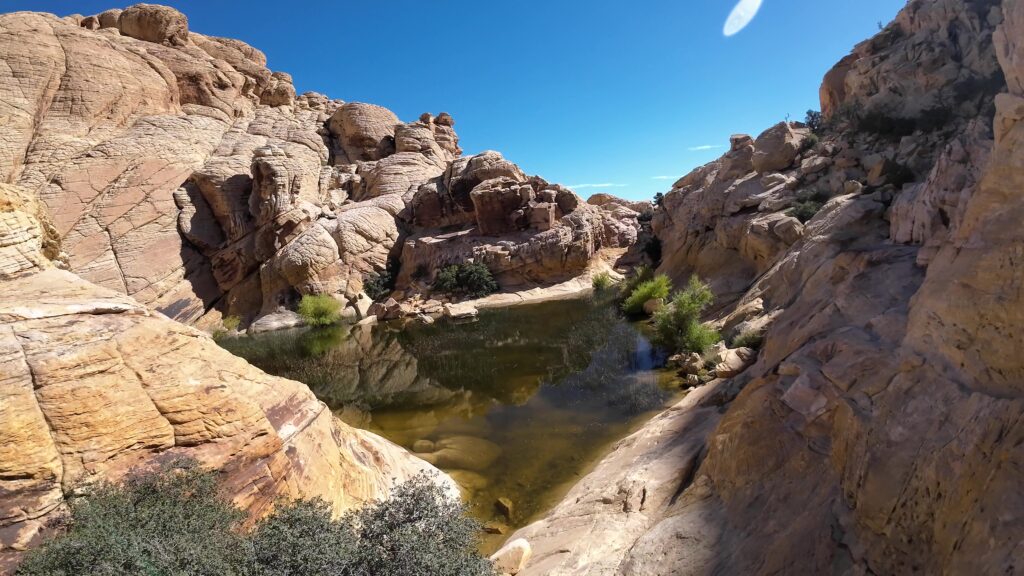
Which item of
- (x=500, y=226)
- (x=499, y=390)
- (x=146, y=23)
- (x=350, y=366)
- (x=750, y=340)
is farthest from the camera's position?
(x=146, y=23)

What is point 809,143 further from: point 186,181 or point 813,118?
point 186,181

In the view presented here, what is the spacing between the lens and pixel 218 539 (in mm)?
4188

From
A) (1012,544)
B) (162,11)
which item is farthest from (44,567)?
(162,11)

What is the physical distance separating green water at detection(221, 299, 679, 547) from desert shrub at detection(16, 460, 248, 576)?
4231mm

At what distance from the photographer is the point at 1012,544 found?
7.97 feet

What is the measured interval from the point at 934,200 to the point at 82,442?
39.1ft

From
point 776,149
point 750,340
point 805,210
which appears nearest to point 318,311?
point 750,340

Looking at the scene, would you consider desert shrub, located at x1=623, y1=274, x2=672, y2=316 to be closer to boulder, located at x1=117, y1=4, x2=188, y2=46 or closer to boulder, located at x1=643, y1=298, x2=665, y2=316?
boulder, located at x1=643, y1=298, x2=665, y2=316

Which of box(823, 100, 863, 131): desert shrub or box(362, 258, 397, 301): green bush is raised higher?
box(823, 100, 863, 131): desert shrub

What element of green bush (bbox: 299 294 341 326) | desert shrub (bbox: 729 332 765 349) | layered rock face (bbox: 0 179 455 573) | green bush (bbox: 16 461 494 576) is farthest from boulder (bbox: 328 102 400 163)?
green bush (bbox: 16 461 494 576)

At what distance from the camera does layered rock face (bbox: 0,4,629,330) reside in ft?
99.9

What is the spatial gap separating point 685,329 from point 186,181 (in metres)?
38.4

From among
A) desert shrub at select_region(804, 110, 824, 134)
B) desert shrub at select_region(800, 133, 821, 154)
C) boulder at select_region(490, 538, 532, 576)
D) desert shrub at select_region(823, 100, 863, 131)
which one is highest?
desert shrub at select_region(804, 110, 824, 134)

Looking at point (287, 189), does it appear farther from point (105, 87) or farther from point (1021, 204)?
point (1021, 204)
